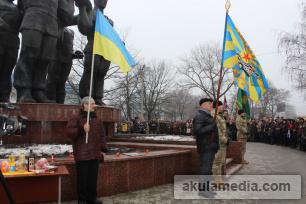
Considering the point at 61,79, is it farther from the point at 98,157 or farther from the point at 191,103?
the point at 191,103

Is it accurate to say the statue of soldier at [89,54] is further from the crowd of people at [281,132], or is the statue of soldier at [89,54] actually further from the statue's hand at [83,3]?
the crowd of people at [281,132]

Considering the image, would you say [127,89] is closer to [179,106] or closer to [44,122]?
[44,122]

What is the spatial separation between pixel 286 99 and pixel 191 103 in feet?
70.1

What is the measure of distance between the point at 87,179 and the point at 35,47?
5347 mm

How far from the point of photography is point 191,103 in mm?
87188

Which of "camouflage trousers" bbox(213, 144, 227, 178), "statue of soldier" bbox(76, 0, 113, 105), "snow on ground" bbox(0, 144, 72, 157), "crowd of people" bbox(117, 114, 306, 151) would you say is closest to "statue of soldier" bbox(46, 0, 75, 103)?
"statue of soldier" bbox(76, 0, 113, 105)

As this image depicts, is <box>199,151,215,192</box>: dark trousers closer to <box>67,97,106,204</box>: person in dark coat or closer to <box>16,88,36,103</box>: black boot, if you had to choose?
<box>67,97,106,204</box>: person in dark coat

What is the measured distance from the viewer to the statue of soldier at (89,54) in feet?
36.4

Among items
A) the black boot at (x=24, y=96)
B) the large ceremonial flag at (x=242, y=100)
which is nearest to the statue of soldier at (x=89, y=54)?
the black boot at (x=24, y=96)

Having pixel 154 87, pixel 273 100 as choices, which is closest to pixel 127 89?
pixel 154 87

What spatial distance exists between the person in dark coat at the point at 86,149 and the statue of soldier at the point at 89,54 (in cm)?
621

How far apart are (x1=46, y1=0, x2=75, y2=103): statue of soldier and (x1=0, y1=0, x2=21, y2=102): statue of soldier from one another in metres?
1.15

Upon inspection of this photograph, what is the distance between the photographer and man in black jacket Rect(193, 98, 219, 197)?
6289 mm

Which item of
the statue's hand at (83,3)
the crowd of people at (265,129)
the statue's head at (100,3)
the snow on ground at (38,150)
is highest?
the statue's head at (100,3)
